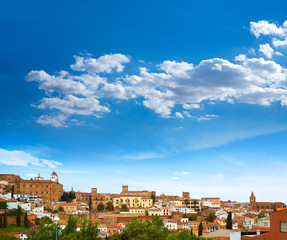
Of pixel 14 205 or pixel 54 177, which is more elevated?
pixel 54 177

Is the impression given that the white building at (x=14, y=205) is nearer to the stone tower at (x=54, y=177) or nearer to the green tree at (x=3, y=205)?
the green tree at (x=3, y=205)

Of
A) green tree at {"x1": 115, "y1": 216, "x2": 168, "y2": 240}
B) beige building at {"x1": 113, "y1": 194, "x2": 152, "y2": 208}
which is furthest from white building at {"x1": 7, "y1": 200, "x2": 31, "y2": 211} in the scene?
green tree at {"x1": 115, "y1": 216, "x2": 168, "y2": 240}

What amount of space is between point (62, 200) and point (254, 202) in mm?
67394

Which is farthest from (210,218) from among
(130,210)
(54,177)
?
(54,177)

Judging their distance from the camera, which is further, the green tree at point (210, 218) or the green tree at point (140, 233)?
the green tree at point (210, 218)

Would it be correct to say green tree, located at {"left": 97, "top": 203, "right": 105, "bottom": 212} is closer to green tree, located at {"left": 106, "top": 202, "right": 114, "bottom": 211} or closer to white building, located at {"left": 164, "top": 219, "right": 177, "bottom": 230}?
green tree, located at {"left": 106, "top": 202, "right": 114, "bottom": 211}

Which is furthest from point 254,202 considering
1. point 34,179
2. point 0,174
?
point 0,174

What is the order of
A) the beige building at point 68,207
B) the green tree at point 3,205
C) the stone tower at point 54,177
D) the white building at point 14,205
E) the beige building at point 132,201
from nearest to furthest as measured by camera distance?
1. the green tree at point 3,205
2. the white building at point 14,205
3. the beige building at point 68,207
4. the beige building at point 132,201
5. the stone tower at point 54,177

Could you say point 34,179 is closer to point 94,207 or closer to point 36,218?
point 94,207

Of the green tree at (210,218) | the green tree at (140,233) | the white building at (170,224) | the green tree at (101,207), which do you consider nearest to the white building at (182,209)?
the green tree at (210,218)

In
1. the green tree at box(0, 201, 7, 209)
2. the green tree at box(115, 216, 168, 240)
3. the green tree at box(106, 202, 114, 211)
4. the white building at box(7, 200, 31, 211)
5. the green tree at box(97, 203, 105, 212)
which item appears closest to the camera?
the green tree at box(115, 216, 168, 240)

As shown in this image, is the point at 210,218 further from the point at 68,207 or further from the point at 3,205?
the point at 3,205

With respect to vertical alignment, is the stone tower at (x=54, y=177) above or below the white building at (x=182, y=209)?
above

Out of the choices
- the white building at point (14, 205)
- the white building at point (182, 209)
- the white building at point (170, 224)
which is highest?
the white building at point (14, 205)
